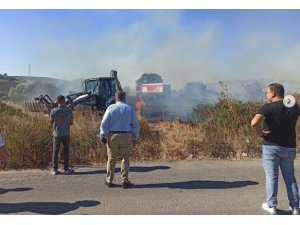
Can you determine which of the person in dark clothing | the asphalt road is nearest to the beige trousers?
the asphalt road

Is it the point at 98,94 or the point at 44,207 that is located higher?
the point at 98,94

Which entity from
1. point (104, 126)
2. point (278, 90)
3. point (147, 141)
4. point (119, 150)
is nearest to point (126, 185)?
point (119, 150)

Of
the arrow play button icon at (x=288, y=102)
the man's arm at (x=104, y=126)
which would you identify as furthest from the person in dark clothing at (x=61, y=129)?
the arrow play button icon at (x=288, y=102)

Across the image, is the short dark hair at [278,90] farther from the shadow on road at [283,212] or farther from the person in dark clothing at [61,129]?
the person in dark clothing at [61,129]

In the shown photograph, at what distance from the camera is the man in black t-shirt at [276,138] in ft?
16.1

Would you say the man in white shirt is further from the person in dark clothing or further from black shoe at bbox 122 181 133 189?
the person in dark clothing

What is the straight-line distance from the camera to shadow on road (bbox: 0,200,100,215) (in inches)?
209

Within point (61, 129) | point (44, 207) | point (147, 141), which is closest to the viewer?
point (44, 207)

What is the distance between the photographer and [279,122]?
16.2ft

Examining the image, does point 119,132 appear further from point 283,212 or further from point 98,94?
point 98,94

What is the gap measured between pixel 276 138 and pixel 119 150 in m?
2.77

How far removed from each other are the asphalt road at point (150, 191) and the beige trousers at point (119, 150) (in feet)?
0.90

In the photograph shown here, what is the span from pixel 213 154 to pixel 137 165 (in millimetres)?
1997

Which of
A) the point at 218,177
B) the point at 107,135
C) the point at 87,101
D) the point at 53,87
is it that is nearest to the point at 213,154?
the point at 218,177
